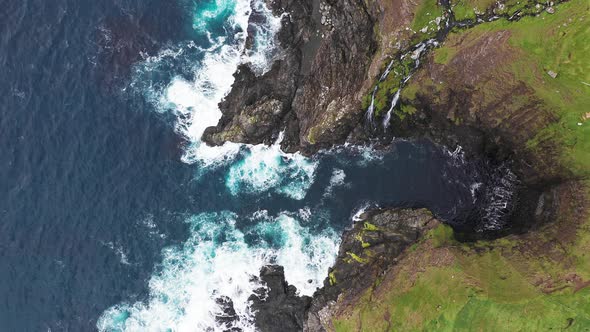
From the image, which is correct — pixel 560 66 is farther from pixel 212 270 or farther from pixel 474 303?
pixel 212 270

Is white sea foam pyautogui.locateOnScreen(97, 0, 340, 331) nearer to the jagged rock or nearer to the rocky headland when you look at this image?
the rocky headland

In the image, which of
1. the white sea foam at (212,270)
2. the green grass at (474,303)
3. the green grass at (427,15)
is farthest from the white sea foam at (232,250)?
the green grass at (427,15)

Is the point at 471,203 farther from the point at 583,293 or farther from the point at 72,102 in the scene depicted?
the point at 72,102

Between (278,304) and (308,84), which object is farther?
(308,84)

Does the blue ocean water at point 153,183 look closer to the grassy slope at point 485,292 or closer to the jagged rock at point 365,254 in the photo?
the jagged rock at point 365,254

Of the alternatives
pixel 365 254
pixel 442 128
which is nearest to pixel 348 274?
pixel 365 254
